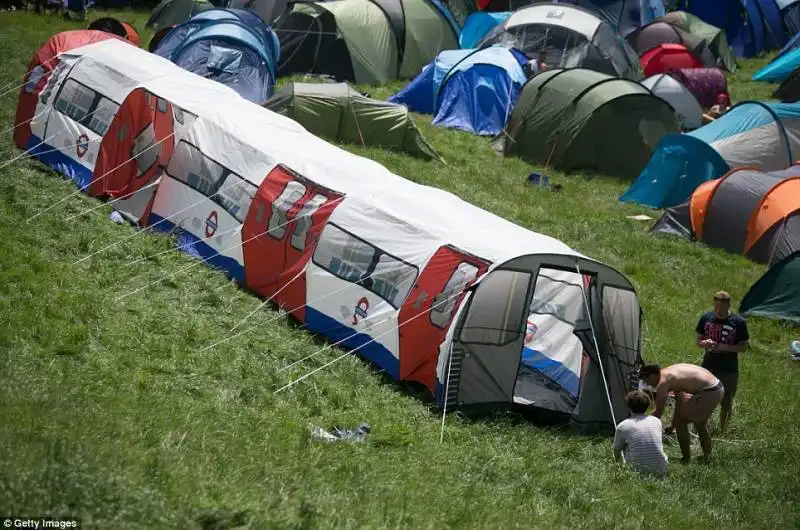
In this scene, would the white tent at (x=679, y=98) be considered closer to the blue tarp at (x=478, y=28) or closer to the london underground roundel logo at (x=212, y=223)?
the blue tarp at (x=478, y=28)

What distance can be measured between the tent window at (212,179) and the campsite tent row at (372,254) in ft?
0.08

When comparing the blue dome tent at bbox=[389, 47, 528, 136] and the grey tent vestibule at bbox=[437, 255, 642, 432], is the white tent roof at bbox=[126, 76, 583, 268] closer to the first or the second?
the grey tent vestibule at bbox=[437, 255, 642, 432]

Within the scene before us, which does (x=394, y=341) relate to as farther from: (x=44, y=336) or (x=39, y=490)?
(x=39, y=490)

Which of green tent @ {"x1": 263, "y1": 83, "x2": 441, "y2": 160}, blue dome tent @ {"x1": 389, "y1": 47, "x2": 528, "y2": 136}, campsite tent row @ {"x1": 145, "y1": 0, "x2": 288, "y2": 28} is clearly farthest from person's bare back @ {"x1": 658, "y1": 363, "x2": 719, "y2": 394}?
campsite tent row @ {"x1": 145, "y1": 0, "x2": 288, "y2": 28}

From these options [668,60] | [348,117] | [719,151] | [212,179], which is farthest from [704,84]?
[212,179]

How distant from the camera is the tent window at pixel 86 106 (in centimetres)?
1805

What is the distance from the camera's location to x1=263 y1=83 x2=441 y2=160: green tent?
70.2 ft

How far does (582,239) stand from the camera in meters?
18.9

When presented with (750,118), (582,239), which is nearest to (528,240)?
(582,239)

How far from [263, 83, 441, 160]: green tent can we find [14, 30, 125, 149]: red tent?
3.66 meters

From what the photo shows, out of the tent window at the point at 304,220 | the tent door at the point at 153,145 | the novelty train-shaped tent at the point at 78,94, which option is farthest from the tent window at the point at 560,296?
the novelty train-shaped tent at the point at 78,94

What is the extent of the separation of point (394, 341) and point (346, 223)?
5.98 feet

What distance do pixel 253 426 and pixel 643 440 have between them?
11.9 feet

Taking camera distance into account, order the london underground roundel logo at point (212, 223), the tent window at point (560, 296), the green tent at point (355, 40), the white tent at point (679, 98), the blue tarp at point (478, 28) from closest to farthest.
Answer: the tent window at point (560, 296), the london underground roundel logo at point (212, 223), the white tent at point (679, 98), the green tent at point (355, 40), the blue tarp at point (478, 28)
